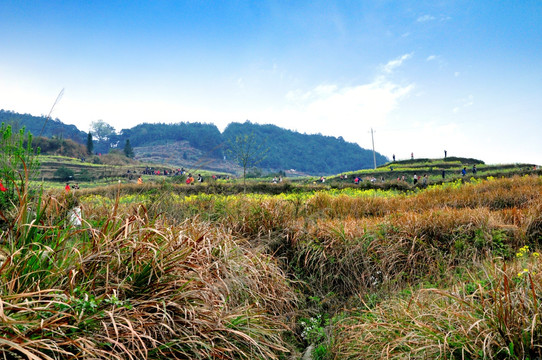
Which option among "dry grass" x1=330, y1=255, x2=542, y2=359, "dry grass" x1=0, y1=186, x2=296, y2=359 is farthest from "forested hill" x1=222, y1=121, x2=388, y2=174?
"dry grass" x1=0, y1=186, x2=296, y2=359

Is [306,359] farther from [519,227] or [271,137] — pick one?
[271,137]

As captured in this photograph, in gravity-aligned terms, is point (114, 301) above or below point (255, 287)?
above

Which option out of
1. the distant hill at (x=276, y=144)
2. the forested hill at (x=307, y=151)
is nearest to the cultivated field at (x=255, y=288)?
the distant hill at (x=276, y=144)

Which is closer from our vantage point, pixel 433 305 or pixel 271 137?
pixel 433 305

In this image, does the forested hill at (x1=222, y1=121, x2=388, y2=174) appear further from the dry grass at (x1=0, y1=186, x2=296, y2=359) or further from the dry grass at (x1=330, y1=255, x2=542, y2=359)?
the dry grass at (x1=0, y1=186, x2=296, y2=359)

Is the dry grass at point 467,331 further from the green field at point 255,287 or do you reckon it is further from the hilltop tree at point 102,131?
the hilltop tree at point 102,131

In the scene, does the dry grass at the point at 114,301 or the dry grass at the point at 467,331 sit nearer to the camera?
the dry grass at the point at 114,301

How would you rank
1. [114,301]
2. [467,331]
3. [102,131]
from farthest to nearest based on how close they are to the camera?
1. [102,131]
2. [467,331]
3. [114,301]

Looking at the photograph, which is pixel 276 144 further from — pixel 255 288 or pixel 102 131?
pixel 255 288

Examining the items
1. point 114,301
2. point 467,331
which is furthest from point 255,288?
point 467,331

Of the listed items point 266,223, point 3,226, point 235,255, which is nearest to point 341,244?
point 266,223

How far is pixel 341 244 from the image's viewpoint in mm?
5211

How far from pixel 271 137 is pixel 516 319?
6328 inches

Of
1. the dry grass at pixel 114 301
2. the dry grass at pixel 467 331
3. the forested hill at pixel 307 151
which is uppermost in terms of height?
the forested hill at pixel 307 151
